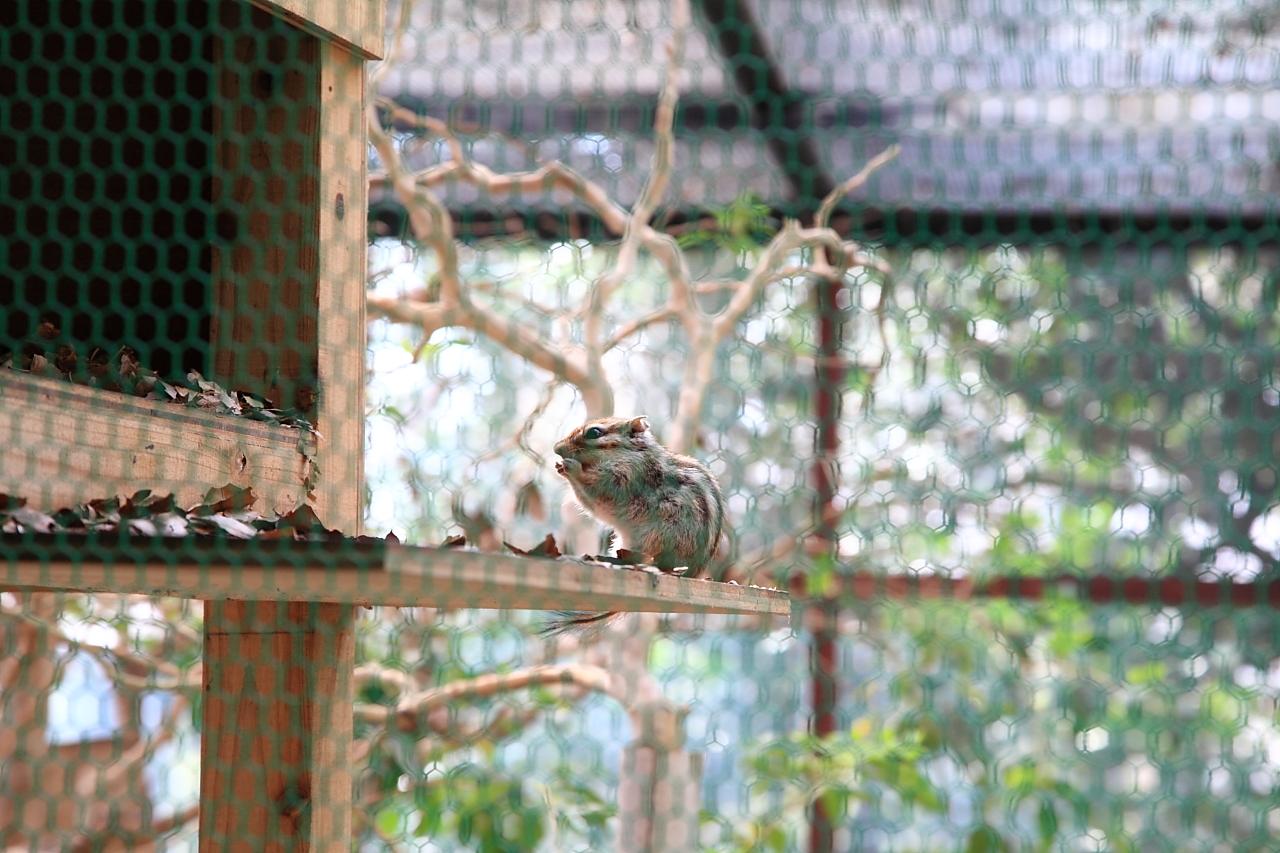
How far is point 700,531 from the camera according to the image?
1679mm

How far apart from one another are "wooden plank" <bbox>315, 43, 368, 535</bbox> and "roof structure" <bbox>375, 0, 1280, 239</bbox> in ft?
2.21

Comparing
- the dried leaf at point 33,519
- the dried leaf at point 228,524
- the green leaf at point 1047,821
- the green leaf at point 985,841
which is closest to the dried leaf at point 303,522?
the dried leaf at point 228,524

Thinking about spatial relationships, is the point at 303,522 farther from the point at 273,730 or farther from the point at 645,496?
the point at 645,496

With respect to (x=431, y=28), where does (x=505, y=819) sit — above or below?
below

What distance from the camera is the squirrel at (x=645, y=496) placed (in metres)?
1.66

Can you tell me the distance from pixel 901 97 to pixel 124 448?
4.77ft

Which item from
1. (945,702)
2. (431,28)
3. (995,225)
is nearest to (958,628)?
(945,702)

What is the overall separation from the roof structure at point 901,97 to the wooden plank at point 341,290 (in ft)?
2.21

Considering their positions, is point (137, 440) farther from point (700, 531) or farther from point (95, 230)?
point (700, 531)

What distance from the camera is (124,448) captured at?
1.18m

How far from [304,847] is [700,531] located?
57 cm

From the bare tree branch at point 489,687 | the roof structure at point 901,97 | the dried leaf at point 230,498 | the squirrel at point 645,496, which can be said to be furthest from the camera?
the bare tree branch at point 489,687

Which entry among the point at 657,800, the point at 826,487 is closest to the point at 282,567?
the point at 657,800

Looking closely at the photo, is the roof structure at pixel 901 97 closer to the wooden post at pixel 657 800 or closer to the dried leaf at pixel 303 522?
the wooden post at pixel 657 800
